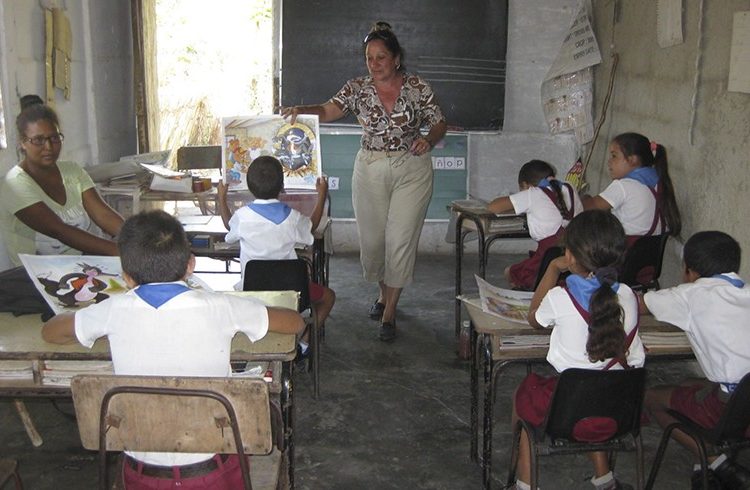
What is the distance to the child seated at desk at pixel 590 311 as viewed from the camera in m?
2.41

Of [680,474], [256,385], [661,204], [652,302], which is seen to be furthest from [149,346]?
[661,204]

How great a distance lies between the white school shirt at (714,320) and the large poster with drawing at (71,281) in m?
1.58

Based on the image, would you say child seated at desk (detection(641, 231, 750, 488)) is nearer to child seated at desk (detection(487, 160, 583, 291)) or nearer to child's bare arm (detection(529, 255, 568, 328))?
child's bare arm (detection(529, 255, 568, 328))

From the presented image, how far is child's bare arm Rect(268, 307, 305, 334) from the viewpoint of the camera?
228 cm

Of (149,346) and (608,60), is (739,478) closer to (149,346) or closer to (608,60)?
(149,346)

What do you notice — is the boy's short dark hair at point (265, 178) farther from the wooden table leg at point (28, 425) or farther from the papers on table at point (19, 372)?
the papers on table at point (19, 372)

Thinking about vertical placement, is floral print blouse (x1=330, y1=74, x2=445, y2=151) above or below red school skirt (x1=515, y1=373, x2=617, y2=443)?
above

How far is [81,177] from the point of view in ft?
12.2

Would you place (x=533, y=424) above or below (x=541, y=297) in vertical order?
below

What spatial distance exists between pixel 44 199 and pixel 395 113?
2.08 metres

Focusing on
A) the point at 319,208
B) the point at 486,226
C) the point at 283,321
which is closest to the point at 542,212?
the point at 486,226

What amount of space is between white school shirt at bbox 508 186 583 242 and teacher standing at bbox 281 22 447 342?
800mm

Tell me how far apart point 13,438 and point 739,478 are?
2.96 metres

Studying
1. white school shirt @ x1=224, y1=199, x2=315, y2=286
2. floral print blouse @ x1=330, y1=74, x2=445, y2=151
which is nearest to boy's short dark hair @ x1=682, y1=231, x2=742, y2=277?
white school shirt @ x1=224, y1=199, x2=315, y2=286
